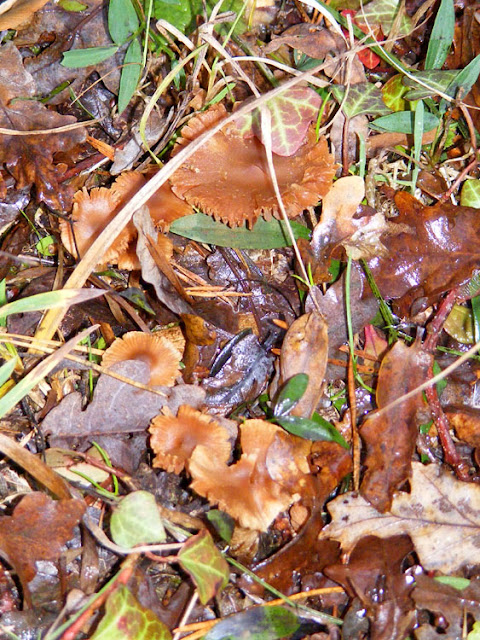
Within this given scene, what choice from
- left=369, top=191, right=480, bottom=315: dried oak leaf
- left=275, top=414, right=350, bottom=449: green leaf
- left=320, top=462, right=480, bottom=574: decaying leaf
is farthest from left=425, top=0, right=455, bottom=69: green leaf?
left=320, top=462, right=480, bottom=574: decaying leaf

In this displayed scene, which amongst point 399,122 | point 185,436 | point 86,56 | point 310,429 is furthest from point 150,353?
point 399,122

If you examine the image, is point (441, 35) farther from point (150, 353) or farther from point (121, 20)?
point (150, 353)

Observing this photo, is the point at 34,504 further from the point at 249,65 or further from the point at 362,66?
the point at 362,66

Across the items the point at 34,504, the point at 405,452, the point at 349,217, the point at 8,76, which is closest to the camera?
the point at 34,504

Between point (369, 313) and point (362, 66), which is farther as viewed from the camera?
point (362, 66)

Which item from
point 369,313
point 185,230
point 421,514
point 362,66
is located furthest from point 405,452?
point 362,66
